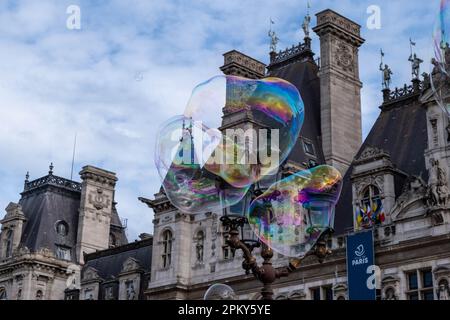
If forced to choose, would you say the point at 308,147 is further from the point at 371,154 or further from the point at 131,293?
the point at 131,293

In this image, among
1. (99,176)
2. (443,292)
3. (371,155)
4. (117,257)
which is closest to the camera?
(443,292)

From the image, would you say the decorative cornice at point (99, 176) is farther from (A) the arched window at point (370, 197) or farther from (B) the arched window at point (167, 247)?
(A) the arched window at point (370, 197)

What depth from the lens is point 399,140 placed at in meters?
40.1

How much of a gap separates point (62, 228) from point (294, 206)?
3787 cm

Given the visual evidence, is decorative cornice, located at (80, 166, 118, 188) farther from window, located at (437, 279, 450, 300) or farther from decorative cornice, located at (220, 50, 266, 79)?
window, located at (437, 279, 450, 300)

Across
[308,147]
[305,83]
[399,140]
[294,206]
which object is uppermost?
[305,83]

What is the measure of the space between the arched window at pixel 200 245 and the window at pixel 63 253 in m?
16.0

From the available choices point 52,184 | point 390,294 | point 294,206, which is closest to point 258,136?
point 294,206

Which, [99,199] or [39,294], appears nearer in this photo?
[39,294]

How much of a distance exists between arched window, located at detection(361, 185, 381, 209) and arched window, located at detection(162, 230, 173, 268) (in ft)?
39.1

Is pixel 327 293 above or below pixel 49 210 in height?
below

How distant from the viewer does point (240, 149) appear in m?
21.9

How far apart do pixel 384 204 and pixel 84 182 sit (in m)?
28.9
